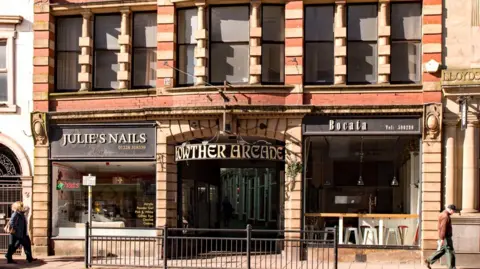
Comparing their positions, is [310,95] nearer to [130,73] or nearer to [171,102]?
[171,102]

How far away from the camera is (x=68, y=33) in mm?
23109

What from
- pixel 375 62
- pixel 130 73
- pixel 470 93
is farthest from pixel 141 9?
pixel 470 93

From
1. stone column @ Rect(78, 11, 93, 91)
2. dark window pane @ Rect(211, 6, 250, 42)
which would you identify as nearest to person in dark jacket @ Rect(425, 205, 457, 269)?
dark window pane @ Rect(211, 6, 250, 42)

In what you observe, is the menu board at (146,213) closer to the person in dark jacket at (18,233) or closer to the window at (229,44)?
the person in dark jacket at (18,233)

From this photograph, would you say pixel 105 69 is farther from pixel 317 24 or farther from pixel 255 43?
pixel 317 24

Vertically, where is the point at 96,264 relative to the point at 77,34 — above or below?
below

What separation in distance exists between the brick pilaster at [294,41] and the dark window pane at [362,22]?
1.42 meters

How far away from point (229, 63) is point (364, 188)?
5261mm

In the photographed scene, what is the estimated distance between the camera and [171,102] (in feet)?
72.0

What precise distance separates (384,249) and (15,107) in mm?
11598

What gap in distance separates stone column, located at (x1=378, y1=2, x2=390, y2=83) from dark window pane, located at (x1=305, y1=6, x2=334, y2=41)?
146 centimetres

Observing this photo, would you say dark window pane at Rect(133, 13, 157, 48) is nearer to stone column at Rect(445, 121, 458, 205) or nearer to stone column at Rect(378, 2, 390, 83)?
stone column at Rect(378, 2, 390, 83)

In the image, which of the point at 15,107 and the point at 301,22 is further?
the point at 15,107

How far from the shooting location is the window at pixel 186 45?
869 inches
